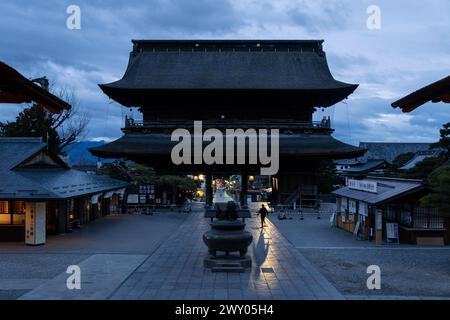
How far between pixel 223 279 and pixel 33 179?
12.7 metres

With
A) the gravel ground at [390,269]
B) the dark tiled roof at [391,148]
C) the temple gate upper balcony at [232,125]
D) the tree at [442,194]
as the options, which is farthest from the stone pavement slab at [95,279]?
the dark tiled roof at [391,148]

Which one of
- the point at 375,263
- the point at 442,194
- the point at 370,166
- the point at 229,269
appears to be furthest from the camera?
the point at 370,166

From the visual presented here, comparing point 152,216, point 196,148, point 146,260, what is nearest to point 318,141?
point 196,148

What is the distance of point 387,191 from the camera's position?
22203 millimetres

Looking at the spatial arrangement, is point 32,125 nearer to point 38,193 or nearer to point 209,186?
point 209,186

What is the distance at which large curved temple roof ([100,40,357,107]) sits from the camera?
35000 mm

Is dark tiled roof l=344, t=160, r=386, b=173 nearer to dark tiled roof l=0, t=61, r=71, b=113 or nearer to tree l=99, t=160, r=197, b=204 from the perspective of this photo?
tree l=99, t=160, r=197, b=204

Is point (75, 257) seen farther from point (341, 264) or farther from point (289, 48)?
point (289, 48)

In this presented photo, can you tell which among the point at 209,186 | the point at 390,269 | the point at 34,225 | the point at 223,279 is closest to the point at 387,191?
the point at 390,269

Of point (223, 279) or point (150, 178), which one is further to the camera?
point (150, 178)

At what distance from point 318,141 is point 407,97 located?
28.6 metres

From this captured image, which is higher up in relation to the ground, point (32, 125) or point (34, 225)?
point (32, 125)

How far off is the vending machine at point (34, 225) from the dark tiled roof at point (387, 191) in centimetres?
1583

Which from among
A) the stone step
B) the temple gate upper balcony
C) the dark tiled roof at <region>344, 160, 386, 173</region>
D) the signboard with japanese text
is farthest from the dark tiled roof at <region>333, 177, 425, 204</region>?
the dark tiled roof at <region>344, 160, 386, 173</region>
